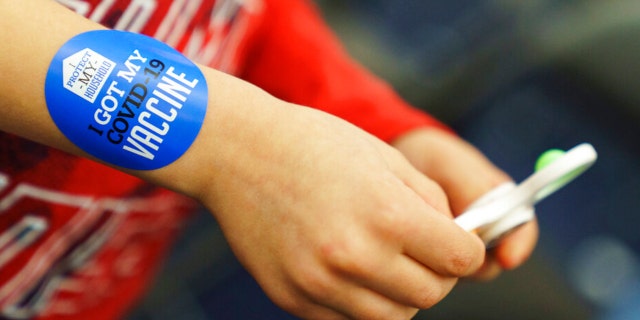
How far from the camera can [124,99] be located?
0.32 m

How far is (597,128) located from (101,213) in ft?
2.59

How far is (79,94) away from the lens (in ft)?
1.03

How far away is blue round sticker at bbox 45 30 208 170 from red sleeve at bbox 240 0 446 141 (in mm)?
255

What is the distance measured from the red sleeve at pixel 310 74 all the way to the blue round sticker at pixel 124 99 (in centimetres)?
25

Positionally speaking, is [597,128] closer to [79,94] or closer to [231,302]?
[231,302]

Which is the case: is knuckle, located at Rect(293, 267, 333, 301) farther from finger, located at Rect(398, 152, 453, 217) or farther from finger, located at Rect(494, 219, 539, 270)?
finger, located at Rect(494, 219, 539, 270)

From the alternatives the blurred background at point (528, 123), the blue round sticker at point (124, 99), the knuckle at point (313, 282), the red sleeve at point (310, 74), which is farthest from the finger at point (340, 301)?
the blurred background at point (528, 123)

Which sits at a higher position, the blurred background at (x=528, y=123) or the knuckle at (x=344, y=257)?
the blurred background at (x=528, y=123)

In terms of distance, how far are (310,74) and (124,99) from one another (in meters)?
0.30

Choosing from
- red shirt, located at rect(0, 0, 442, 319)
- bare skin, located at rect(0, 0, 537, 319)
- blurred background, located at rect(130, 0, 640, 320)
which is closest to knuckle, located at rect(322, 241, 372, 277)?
bare skin, located at rect(0, 0, 537, 319)

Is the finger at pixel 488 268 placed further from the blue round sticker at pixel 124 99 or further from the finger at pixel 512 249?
the blue round sticker at pixel 124 99

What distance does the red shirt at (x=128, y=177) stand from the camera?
412 mm

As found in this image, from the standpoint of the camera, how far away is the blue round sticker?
12.4 inches

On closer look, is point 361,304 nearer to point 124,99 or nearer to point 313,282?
point 313,282
